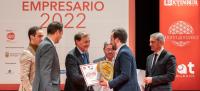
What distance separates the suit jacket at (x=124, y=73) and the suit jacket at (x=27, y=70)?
89 centimetres

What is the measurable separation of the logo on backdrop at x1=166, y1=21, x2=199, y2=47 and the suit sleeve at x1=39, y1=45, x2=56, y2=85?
9.67 ft

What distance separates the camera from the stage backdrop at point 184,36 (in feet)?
21.6

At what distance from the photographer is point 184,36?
6.62 m

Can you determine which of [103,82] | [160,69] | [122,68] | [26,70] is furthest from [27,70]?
[160,69]

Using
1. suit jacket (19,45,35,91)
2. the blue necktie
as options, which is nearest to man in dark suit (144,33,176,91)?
the blue necktie

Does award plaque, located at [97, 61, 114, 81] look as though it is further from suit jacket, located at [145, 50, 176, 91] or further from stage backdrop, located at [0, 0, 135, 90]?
stage backdrop, located at [0, 0, 135, 90]

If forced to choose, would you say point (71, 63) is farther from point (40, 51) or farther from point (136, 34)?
point (136, 34)

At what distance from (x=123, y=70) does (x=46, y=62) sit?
758 mm

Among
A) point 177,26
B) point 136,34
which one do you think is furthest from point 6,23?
point 177,26

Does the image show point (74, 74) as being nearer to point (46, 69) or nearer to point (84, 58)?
point (84, 58)

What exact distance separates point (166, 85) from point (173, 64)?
25cm

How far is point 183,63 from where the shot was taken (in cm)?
659

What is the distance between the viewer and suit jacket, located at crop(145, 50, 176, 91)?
4.64m

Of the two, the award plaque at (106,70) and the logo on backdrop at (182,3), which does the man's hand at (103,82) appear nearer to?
the award plaque at (106,70)
